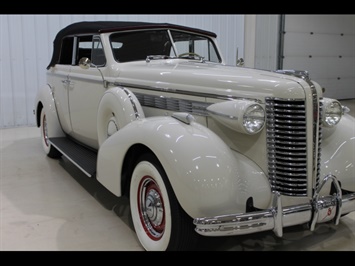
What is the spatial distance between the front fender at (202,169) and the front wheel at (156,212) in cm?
11

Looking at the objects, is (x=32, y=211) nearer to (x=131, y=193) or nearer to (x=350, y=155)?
(x=131, y=193)

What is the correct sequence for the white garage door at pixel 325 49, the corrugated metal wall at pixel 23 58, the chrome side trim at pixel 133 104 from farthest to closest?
the white garage door at pixel 325 49 → the corrugated metal wall at pixel 23 58 → the chrome side trim at pixel 133 104

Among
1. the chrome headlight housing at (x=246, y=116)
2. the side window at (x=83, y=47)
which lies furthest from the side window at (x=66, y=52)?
the chrome headlight housing at (x=246, y=116)

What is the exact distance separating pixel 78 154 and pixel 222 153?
221 cm

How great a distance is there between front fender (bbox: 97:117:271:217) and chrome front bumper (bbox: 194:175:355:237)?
0.32 feet

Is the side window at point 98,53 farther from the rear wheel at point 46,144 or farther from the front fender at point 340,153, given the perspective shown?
the front fender at point 340,153

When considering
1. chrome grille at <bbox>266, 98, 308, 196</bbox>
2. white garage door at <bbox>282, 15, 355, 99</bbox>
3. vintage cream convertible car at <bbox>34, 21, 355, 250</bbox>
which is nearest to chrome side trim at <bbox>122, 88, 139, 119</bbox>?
vintage cream convertible car at <bbox>34, 21, 355, 250</bbox>

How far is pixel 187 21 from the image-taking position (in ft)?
29.9

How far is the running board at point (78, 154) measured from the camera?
142 inches

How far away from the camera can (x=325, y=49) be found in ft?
38.0

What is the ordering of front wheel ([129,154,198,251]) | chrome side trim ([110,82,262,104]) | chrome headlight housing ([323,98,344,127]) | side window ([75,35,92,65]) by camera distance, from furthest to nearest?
side window ([75,35,92,65]), chrome headlight housing ([323,98,344,127]), chrome side trim ([110,82,262,104]), front wheel ([129,154,198,251])

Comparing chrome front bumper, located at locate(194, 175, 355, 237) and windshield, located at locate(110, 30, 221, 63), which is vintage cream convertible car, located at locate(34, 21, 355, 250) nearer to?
chrome front bumper, located at locate(194, 175, 355, 237)

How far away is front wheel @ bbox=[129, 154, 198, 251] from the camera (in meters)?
2.41

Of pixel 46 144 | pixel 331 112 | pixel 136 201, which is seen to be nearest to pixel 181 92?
pixel 136 201
